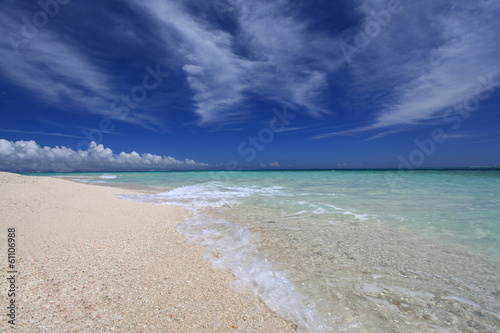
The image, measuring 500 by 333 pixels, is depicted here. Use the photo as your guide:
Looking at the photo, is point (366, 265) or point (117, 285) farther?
point (366, 265)

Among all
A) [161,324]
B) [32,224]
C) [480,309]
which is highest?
[32,224]

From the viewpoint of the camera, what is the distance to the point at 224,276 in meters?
3.54

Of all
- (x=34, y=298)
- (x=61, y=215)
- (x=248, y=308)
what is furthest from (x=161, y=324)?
(x=61, y=215)

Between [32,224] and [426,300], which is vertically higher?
[32,224]

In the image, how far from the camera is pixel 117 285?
2.98 m

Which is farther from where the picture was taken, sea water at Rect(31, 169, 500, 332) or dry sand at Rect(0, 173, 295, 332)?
sea water at Rect(31, 169, 500, 332)

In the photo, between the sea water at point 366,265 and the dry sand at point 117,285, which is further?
the sea water at point 366,265

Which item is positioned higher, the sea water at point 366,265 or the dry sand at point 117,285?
the dry sand at point 117,285

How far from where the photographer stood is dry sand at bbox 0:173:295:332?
7.68 feet

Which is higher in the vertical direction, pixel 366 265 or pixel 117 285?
pixel 117 285

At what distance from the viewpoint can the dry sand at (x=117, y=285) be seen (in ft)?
7.68

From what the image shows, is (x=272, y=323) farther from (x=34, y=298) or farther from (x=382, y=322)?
(x=34, y=298)

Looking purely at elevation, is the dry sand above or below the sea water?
above

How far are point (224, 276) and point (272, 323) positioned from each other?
124 centimetres
